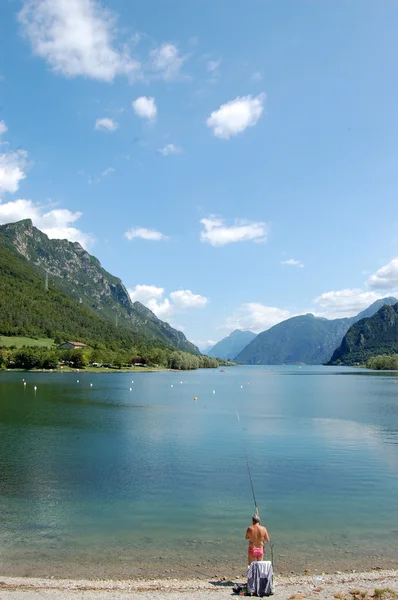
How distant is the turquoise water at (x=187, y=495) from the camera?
68.2ft

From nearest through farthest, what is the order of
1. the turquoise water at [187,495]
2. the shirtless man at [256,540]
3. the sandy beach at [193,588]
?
the sandy beach at [193,588] → the shirtless man at [256,540] → the turquoise water at [187,495]

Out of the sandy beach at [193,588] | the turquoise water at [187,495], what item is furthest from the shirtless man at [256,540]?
the turquoise water at [187,495]

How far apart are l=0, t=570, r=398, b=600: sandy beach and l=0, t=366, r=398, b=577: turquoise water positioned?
1208 mm

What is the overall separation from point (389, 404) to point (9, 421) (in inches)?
2841

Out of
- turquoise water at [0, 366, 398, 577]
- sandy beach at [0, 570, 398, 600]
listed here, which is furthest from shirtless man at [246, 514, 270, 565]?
turquoise water at [0, 366, 398, 577]

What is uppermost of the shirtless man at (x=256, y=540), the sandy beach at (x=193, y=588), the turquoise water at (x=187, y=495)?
the shirtless man at (x=256, y=540)

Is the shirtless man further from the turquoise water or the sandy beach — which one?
the turquoise water

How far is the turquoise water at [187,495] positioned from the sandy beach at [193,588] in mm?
1208

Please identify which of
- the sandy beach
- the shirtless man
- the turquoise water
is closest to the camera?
the sandy beach

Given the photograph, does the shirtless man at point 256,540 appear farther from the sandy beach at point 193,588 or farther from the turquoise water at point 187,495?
the turquoise water at point 187,495

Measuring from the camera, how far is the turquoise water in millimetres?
20797

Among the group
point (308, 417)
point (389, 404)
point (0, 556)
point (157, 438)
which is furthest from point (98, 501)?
point (389, 404)

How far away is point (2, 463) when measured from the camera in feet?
126

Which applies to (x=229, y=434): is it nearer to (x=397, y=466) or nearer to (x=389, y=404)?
(x=397, y=466)
